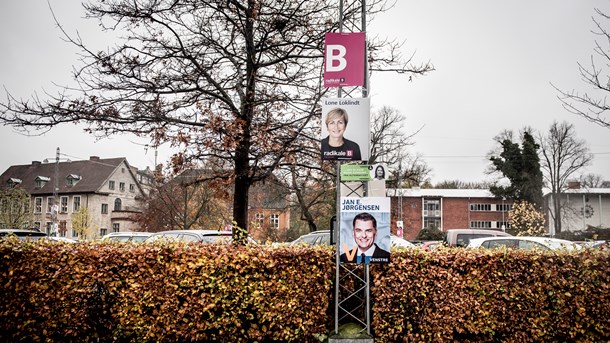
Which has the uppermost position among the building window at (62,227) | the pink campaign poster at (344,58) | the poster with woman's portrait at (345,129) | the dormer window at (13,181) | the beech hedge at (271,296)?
the dormer window at (13,181)

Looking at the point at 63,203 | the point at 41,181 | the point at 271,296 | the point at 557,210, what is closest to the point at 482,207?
the point at 557,210

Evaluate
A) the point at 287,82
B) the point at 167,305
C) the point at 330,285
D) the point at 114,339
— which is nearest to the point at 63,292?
the point at 114,339

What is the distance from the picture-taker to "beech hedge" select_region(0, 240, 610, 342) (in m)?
6.71

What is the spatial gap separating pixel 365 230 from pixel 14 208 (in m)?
40.4

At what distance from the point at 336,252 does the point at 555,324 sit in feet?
12.0

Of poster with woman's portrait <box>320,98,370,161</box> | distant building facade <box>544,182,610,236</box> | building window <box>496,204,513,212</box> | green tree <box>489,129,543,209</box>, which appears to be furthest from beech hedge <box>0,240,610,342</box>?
building window <box>496,204,513,212</box>

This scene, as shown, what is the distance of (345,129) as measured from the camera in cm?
683

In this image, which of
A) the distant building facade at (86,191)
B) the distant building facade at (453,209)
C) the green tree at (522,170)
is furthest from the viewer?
the distant building facade at (453,209)

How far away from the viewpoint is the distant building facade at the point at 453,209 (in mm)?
65812

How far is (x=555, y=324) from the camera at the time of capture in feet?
22.4

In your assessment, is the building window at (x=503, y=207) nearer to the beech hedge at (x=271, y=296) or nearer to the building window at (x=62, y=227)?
the building window at (x=62, y=227)

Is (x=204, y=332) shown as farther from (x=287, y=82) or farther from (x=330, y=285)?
(x=287, y=82)

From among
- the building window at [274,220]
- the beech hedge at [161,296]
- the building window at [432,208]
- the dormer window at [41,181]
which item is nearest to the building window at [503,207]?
the building window at [432,208]

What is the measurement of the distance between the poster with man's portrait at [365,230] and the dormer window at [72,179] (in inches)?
2392
